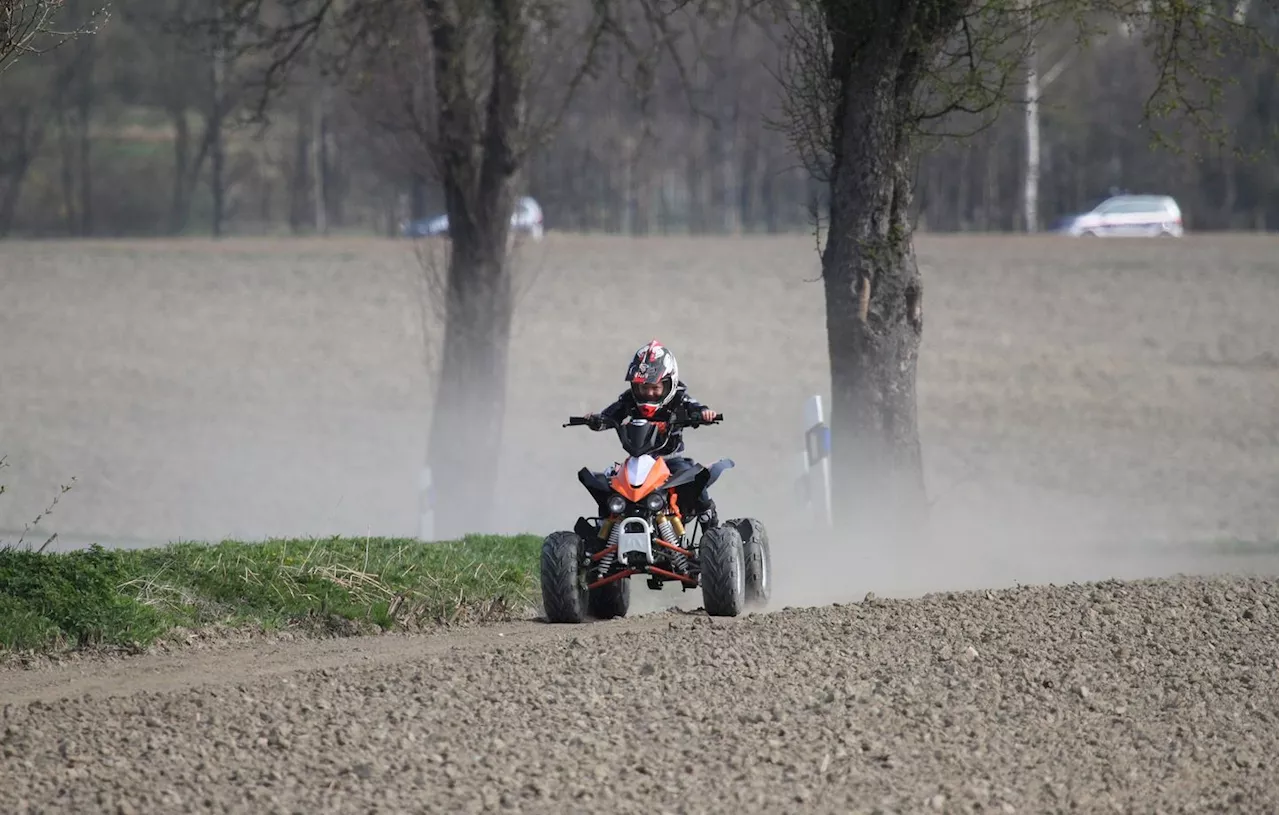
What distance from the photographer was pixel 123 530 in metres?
21.2

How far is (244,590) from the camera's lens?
9789mm

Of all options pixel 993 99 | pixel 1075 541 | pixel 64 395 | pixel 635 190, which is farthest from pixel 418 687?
pixel 635 190

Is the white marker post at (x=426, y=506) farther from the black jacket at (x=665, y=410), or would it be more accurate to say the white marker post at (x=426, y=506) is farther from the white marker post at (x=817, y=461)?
the black jacket at (x=665, y=410)

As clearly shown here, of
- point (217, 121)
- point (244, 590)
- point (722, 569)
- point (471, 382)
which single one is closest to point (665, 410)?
point (722, 569)

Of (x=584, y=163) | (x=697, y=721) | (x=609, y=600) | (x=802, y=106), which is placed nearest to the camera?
(x=697, y=721)

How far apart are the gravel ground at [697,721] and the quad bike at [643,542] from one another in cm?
48

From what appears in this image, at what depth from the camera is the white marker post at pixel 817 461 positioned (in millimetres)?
15062

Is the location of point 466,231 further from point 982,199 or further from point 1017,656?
point 982,199

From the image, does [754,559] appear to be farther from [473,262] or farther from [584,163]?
[584,163]

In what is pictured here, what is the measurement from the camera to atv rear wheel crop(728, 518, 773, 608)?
34.1 feet

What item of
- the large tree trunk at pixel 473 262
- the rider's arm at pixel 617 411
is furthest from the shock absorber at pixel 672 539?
the large tree trunk at pixel 473 262

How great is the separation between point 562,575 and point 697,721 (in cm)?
251

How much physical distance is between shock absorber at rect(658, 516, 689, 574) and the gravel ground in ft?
2.23

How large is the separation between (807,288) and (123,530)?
19838 millimetres
